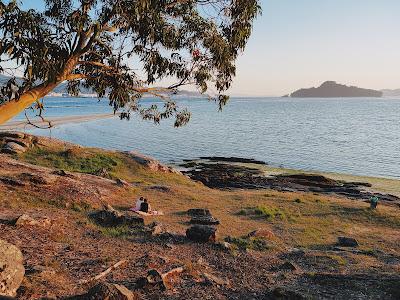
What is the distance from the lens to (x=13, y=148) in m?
34.3

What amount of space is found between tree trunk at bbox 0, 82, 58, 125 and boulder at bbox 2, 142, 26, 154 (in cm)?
2440

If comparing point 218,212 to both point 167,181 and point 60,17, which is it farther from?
point 60,17

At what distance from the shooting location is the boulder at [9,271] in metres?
9.30

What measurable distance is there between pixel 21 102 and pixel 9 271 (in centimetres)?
480

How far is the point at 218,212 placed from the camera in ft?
83.0

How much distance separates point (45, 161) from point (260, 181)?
72.1ft

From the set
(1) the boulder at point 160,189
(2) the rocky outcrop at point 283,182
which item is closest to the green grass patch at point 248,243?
(1) the boulder at point 160,189

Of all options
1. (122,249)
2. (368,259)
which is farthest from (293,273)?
(122,249)

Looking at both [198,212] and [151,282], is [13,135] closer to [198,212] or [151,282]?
[198,212]

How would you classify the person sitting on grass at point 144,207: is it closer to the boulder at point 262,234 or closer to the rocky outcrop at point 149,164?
the boulder at point 262,234

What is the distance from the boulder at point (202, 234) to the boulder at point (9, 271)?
838 cm

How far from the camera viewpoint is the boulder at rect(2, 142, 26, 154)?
33.8m

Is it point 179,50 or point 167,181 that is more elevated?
point 179,50

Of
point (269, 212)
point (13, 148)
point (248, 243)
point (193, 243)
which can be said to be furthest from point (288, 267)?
point (13, 148)
